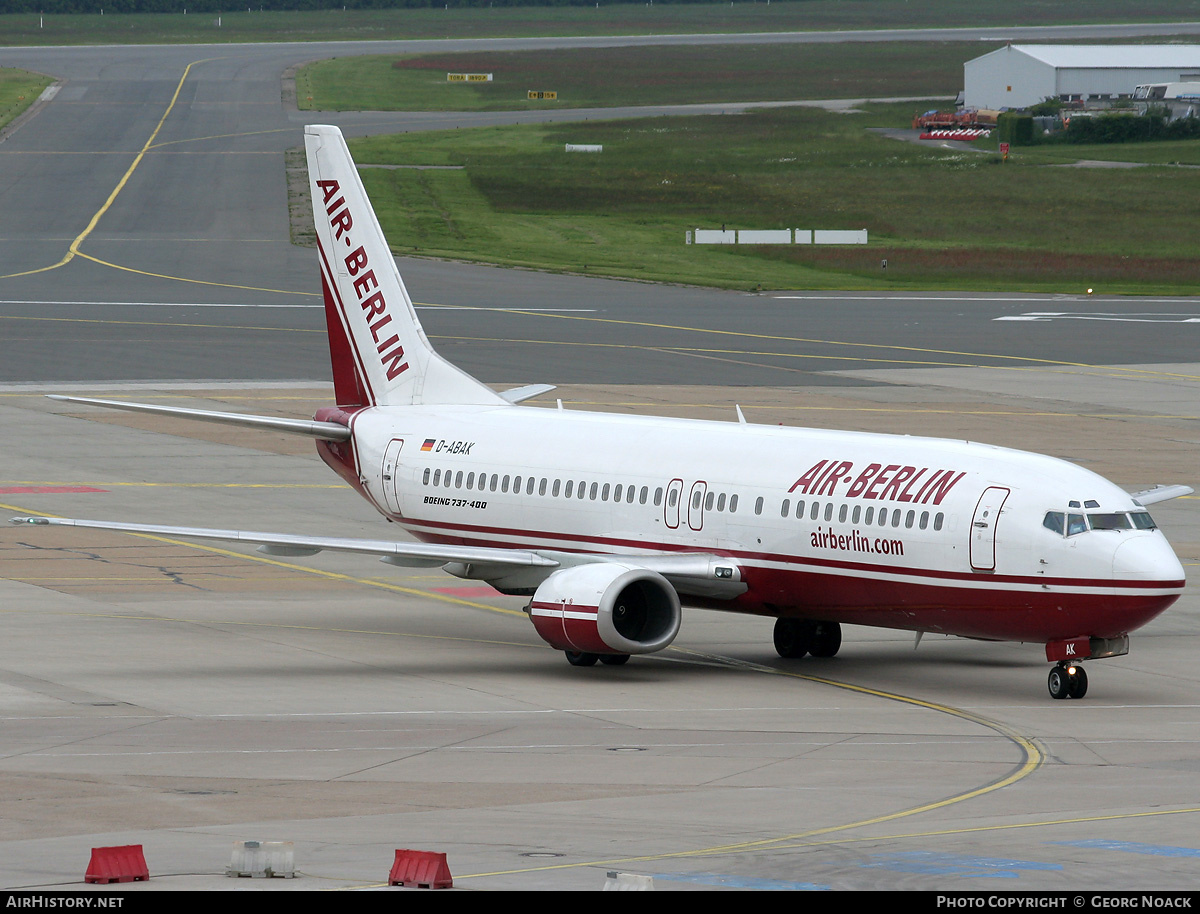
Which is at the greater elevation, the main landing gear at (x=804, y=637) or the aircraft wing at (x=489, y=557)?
the aircraft wing at (x=489, y=557)

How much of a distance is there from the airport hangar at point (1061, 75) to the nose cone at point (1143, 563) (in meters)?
157

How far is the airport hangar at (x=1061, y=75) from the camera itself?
178750 millimetres

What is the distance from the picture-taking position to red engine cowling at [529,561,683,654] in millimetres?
30812

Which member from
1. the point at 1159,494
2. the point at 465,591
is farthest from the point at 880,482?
the point at 465,591

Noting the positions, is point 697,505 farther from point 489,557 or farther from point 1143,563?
point 1143,563

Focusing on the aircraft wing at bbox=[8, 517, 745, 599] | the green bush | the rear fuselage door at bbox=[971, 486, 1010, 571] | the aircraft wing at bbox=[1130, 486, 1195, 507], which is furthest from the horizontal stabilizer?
the green bush

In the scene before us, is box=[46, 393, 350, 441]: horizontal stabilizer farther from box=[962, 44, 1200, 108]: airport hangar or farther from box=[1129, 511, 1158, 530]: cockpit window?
box=[962, 44, 1200, 108]: airport hangar

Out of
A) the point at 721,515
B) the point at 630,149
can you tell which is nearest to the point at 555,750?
the point at 721,515

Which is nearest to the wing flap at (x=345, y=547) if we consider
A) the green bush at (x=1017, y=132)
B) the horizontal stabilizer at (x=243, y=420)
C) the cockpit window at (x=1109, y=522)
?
the horizontal stabilizer at (x=243, y=420)

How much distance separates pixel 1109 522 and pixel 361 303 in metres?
17.5

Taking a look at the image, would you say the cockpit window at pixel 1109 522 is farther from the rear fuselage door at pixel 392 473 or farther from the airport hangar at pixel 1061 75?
the airport hangar at pixel 1061 75

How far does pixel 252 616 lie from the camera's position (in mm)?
37188

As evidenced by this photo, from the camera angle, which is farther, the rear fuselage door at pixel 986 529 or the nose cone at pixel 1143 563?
the rear fuselage door at pixel 986 529

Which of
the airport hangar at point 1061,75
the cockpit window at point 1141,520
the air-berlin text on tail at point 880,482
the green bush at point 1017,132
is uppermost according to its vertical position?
the airport hangar at point 1061,75
